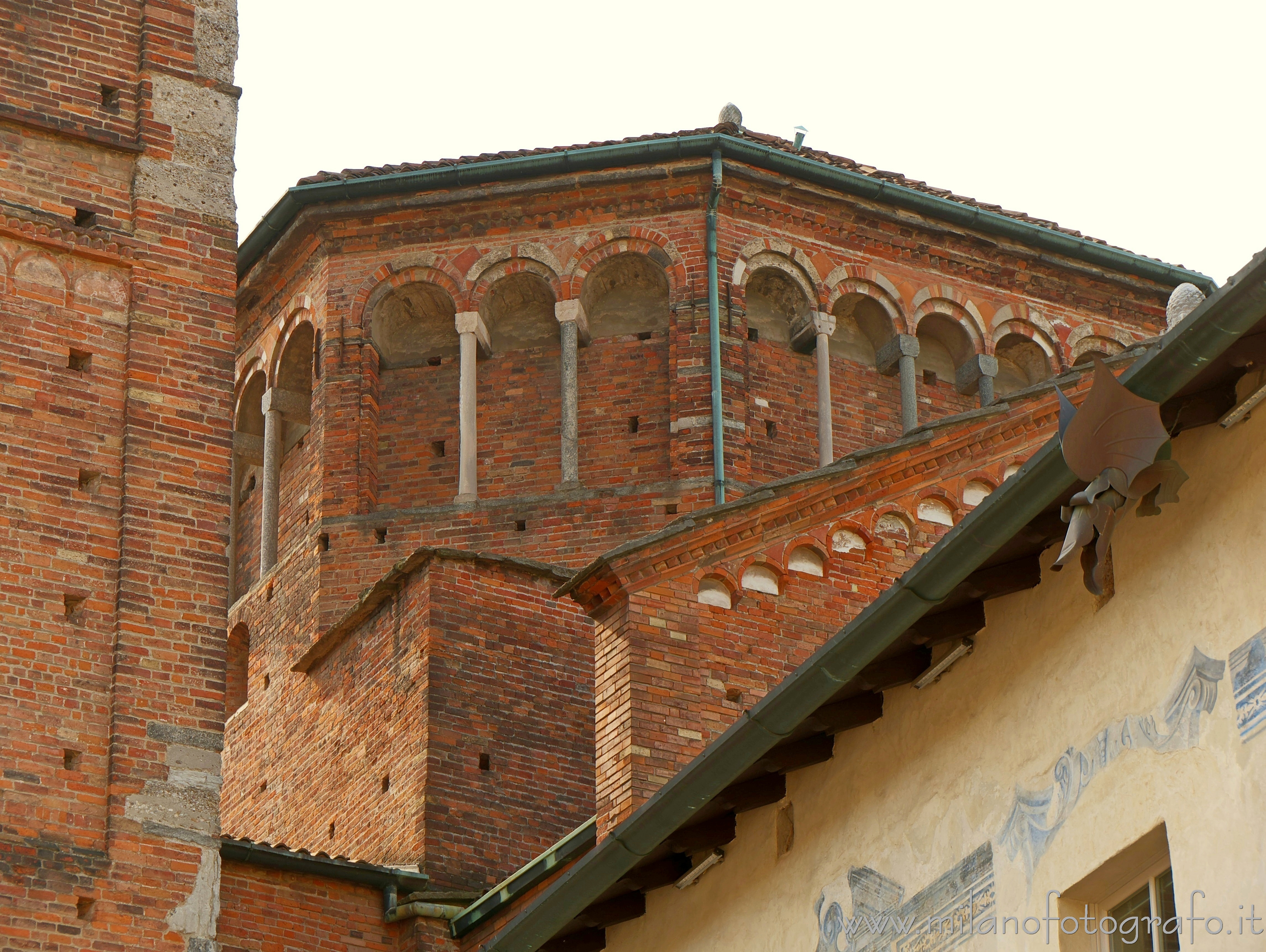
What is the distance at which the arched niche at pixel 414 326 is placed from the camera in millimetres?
23062

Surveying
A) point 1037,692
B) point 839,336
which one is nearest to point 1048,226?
point 839,336

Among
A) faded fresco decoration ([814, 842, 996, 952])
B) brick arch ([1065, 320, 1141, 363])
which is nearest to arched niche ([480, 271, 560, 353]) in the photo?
brick arch ([1065, 320, 1141, 363])

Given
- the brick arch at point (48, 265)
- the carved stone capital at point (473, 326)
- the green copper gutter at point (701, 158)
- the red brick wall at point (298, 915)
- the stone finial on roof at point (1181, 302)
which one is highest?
the green copper gutter at point (701, 158)

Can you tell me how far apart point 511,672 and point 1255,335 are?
12.0 m

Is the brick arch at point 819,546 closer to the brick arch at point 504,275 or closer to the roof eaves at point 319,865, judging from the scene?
the roof eaves at point 319,865

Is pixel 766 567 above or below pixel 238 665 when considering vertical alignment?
below

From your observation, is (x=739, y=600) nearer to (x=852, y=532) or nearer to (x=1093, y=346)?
(x=852, y=532)

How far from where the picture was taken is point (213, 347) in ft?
56.0

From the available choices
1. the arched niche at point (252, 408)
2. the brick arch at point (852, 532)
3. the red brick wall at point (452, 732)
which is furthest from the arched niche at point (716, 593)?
the arched niche at point (252, 408)

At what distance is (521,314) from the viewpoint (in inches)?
909

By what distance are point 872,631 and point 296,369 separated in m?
14.5

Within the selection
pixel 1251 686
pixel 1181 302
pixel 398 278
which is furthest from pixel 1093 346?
pixel 1251 686

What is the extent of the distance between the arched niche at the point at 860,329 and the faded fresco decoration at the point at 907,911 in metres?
12.9

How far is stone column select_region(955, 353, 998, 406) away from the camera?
23.2m
